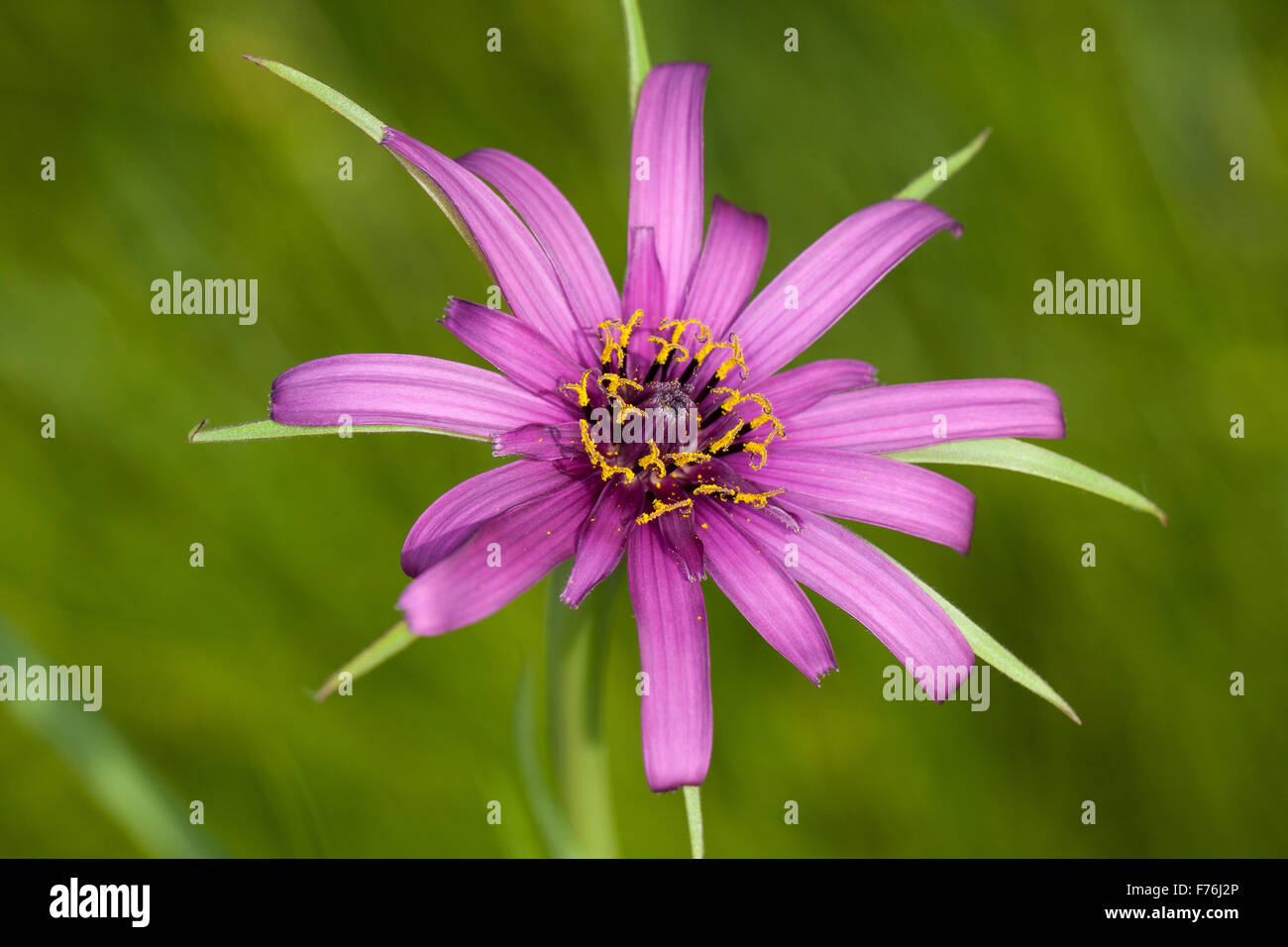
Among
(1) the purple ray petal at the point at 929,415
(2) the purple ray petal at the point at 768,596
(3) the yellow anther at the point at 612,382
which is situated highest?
(3) the yellow anther at the point at 612,382

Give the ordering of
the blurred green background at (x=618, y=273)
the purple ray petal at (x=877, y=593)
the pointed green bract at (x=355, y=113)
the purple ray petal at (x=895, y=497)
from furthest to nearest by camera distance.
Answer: the blurred green background at (x=618, y=273)
the purple ray petal at (x=895, y=497)
the purple ray petal at (x=877, y=593)
the pointed green bract at (x=355, y=113)

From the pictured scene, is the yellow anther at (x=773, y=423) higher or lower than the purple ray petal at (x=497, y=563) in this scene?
higher

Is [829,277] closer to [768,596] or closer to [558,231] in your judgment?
[558,231]

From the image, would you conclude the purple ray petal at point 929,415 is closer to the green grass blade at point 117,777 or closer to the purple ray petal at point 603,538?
the purple ray petal at point 603,538

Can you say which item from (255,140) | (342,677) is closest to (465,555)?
(342,677)

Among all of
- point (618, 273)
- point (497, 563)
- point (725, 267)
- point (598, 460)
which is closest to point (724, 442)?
point (598, 460)

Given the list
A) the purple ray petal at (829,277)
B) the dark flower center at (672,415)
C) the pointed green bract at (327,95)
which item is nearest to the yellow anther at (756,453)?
the dark flower center at (672,415)

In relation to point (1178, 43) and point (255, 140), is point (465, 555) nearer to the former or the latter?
point (255, 140)

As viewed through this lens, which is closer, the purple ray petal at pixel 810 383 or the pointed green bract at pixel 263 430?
the pointed green bract at pixel 263 430
